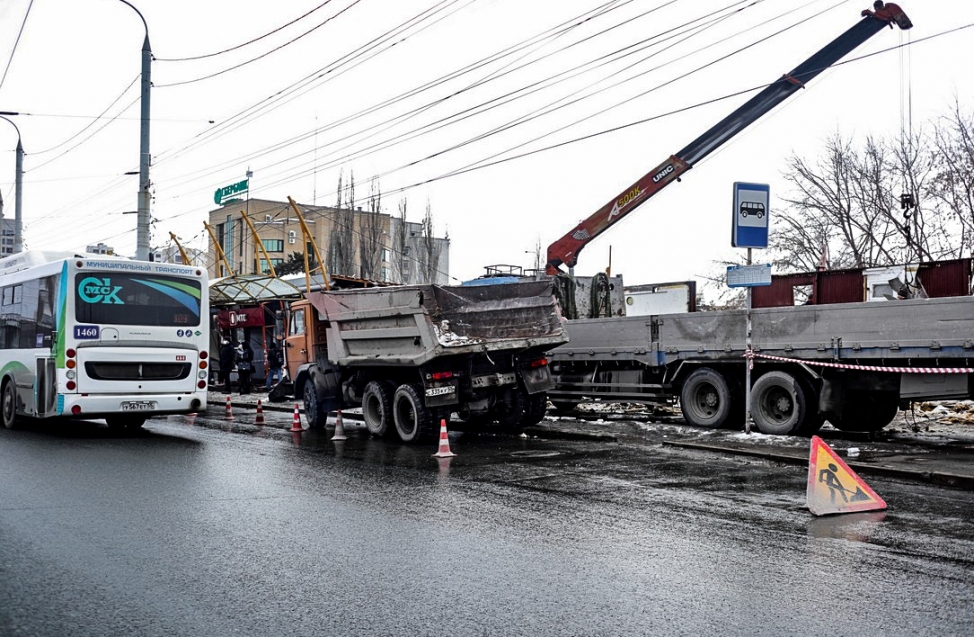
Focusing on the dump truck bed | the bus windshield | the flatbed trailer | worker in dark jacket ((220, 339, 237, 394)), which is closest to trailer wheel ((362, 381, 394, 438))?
the dump truck bed

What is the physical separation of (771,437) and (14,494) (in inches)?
385

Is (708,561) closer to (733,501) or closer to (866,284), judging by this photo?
(733,501)

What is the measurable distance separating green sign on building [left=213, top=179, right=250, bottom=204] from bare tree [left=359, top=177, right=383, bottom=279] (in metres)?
25.8

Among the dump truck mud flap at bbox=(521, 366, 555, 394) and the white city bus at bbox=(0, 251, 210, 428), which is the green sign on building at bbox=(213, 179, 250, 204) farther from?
the dump truck mud flap at bbox=(521, 366, 555, 394)

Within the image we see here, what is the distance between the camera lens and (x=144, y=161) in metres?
25.0

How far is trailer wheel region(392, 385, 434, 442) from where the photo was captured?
13930mm

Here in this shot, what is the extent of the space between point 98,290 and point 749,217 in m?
9.97

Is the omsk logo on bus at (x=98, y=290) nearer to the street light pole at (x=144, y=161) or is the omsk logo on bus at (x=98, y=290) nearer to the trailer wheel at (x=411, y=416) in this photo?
the trailer wheel at (x=411, y=416)

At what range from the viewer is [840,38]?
1948 centimetres

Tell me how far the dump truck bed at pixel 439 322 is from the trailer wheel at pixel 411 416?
19.4 inches

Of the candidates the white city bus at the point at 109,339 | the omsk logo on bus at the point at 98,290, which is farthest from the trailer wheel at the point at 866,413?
the omsk logo on bus at the point at 98,290

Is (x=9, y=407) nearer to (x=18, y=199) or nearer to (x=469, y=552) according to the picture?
(x=469, y=552)

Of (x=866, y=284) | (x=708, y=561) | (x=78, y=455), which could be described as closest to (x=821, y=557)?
(x=708, y=561)

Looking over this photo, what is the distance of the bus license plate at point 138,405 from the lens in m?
14.7
